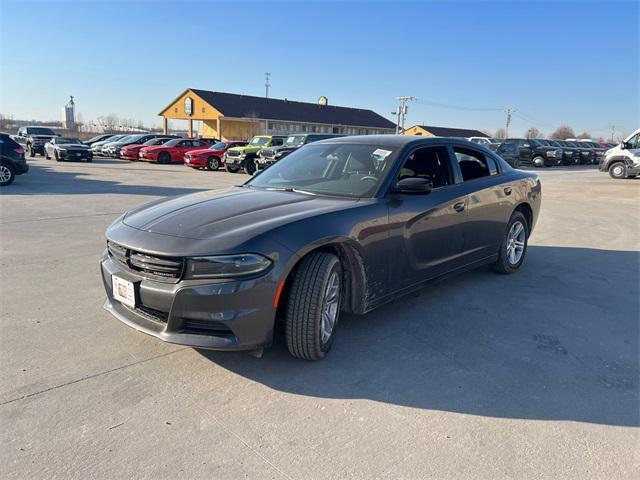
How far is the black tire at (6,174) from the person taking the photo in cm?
1334

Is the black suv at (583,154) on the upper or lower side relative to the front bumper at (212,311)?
upper

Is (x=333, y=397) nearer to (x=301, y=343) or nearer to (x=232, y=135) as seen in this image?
(x=301, y=343)

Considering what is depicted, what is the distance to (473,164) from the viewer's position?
16.6ft

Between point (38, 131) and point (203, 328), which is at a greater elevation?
point (38, 131)

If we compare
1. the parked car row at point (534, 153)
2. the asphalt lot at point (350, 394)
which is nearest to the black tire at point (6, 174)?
the asphalt lot at point (350, 394)

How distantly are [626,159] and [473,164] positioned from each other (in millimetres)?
19346

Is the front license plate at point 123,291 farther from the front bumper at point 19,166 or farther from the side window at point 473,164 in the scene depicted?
the front bumper at point 19,166

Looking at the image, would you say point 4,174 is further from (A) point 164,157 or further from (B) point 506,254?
(B) point 506,254

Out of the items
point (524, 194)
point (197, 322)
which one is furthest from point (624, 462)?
point (524, 194)

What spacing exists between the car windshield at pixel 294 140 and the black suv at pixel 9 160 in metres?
9.79

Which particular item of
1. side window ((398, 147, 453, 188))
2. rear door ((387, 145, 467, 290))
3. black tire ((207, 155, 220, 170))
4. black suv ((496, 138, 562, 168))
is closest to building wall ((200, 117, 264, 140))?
black tire ((207, 155, 220, 170))

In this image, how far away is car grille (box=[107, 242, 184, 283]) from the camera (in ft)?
9.39

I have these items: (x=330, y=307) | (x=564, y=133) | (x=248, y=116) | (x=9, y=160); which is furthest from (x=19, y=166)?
(x=564, y=133)

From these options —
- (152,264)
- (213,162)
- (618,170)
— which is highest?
(618,170)
